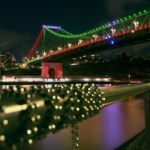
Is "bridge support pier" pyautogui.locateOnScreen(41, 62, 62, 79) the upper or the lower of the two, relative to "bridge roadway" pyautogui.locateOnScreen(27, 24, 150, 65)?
lower

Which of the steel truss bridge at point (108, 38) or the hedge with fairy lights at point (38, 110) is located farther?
the steel truss bridge at point (108, 38)

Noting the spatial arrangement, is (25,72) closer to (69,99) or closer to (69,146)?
(69,146)

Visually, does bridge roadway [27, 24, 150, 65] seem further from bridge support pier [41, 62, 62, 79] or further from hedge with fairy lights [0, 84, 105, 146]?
hedge with fairy lights [0, 84, 105, 146]

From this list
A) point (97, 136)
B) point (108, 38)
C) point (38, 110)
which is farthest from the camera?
point (108, 38)

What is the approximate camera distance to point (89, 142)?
11.1 meters

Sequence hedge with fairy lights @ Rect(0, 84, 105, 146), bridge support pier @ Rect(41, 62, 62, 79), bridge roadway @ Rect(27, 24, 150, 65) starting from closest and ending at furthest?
1. hedge with fairy lights @ Rect(0, 84, 105, 146)
2. bridge roadway @ Rect(27, 24, 150, 65)
3. bridge support pier @ Rect(41, 62, 62, 79)

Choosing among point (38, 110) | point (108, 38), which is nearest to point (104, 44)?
point (108, 38)

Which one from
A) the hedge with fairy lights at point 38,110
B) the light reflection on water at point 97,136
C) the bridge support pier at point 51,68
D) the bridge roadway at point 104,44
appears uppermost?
the bridge roadway at point 104,44

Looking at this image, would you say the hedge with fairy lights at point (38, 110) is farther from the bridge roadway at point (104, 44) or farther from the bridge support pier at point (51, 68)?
the bridge support pier at point (51, 68)

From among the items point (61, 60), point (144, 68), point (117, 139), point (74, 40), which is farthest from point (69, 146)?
point (144, 68)

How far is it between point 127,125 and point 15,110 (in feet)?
44.4

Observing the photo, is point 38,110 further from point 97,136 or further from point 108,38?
point 108,38

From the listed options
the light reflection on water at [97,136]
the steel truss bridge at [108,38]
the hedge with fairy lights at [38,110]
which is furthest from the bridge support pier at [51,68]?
the hedge with fairy lights at [38,110]

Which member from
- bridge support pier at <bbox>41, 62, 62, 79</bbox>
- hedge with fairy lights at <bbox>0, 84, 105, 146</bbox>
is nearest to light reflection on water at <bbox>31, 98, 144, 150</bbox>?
hedge with fairy lights at <bbox>0, 84, 105, 146</bbox>
